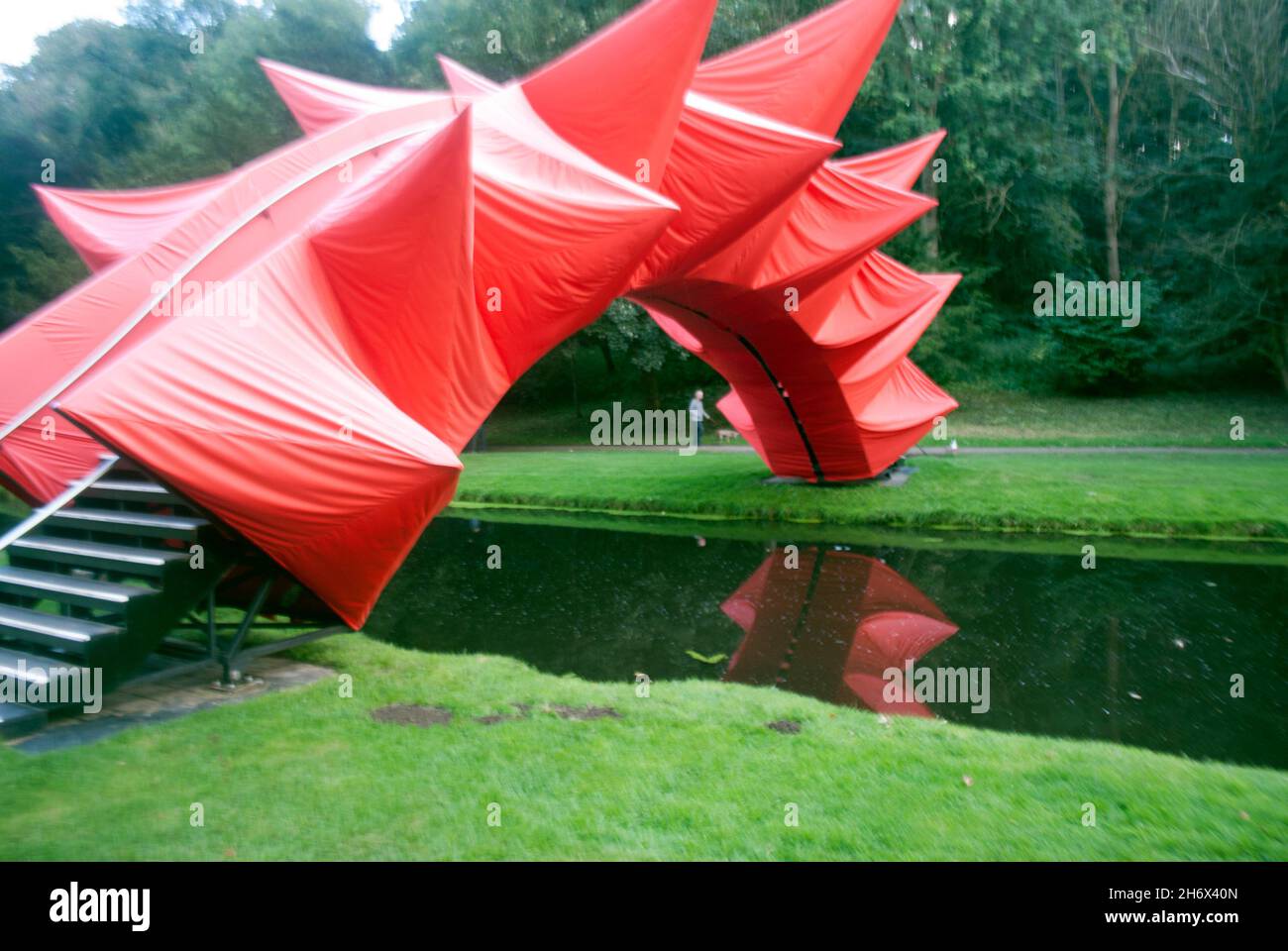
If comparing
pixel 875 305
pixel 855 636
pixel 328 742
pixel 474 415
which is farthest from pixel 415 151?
pixel 875 305

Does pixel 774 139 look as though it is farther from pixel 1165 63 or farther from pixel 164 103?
pixel 164 103

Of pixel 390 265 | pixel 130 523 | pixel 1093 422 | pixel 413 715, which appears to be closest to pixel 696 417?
pixel 1093 422

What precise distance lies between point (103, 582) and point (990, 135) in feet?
101

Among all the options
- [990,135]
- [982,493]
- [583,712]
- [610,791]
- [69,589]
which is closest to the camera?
[610,791]

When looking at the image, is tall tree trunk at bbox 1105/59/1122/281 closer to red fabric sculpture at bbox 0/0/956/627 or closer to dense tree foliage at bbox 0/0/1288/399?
dense tree foliage at bbox 0/0/1288/399

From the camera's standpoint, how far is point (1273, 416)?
87.0 ft

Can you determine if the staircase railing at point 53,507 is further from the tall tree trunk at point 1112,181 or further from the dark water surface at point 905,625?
the tall tree trunk at point 1112,181

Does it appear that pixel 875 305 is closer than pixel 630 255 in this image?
No

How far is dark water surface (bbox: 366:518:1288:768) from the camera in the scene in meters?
8.05

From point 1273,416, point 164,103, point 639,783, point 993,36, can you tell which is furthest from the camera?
point 164,103

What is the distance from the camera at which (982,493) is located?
17203 millimetres

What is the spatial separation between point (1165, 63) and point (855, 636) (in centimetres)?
2835

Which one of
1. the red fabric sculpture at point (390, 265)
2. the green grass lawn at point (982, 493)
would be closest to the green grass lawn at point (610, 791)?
the red fabric sculpture at point (390, 265)

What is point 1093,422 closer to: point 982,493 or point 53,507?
point 982,493
